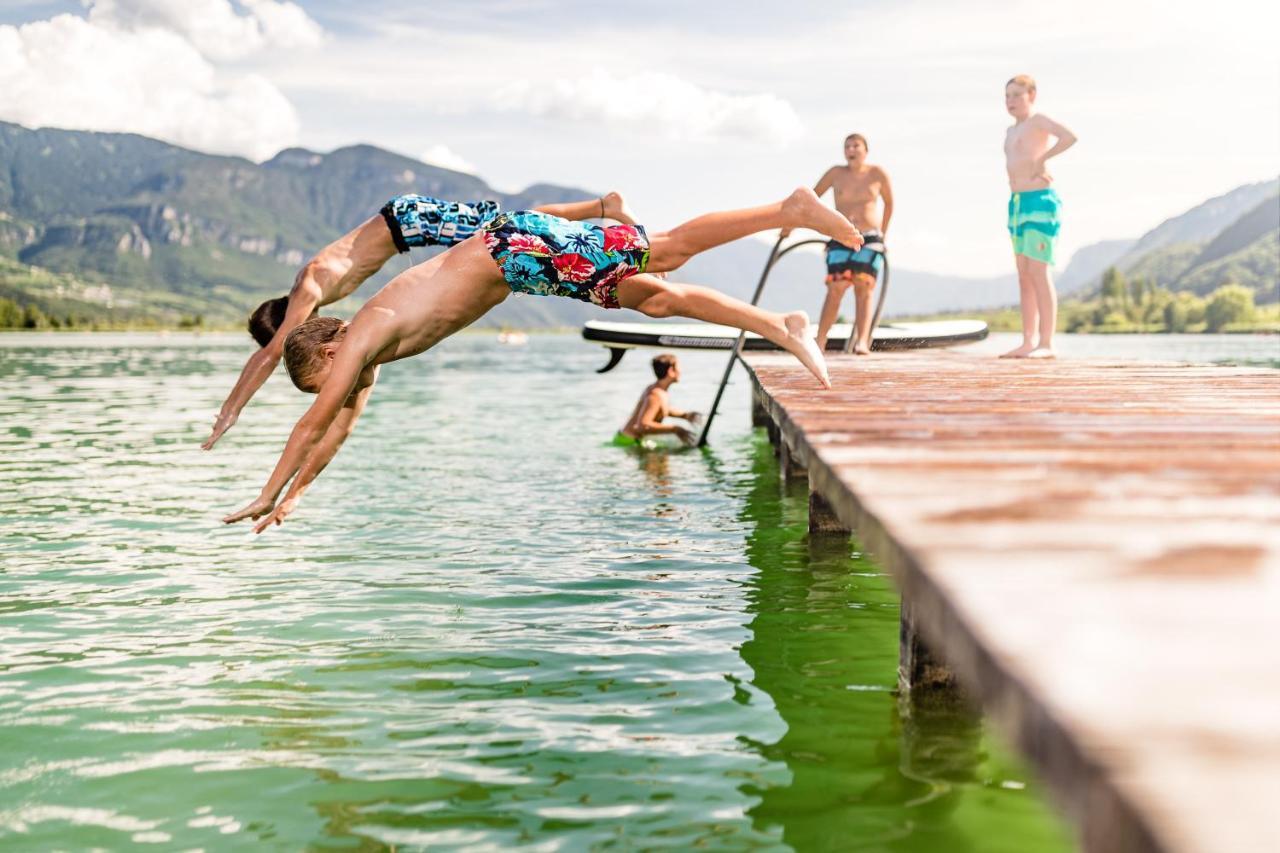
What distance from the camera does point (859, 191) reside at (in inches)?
488

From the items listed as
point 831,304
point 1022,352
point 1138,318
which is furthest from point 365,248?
point 1138,318

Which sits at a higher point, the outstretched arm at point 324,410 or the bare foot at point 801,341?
the bare foot at point 801,341

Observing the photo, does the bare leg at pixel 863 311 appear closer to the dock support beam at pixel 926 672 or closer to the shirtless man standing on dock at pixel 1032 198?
the shirtless man standing on dock at pixel 1032 198

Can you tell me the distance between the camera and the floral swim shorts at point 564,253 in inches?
239

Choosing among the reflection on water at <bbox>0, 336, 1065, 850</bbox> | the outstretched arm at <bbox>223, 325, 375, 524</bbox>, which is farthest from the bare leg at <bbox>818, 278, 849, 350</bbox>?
the outstretched arm at <bbox>223, 325, 375, 524</bbox>

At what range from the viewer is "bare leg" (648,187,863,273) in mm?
6312

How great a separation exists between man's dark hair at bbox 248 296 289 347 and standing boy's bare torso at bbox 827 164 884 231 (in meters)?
6.91

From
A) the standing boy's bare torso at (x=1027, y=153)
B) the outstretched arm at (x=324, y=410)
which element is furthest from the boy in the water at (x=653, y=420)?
the outstretched arm at (x=324, y=410)

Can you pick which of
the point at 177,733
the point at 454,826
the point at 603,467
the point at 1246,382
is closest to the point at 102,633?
the point at 177,733

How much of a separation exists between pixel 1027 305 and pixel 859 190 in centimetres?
215

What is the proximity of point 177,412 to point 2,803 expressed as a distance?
22849 millimetres

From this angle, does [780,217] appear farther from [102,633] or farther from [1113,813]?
[1113,813]

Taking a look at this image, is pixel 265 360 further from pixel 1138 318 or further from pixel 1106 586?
pixel 1138 318

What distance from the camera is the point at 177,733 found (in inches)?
197
